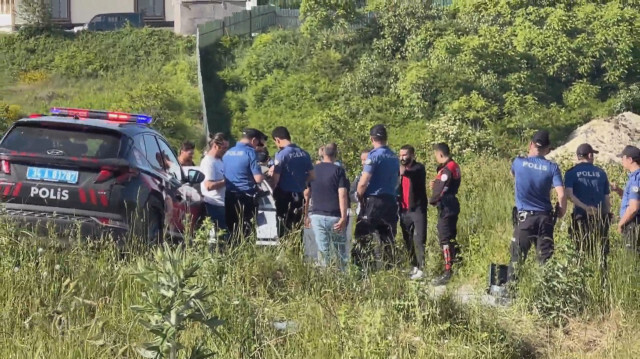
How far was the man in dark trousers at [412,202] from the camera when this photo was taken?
11.4 meters

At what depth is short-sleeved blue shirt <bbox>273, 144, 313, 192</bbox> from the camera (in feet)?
37.0

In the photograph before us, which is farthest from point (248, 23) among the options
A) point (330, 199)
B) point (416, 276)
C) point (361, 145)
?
point (416, 276)

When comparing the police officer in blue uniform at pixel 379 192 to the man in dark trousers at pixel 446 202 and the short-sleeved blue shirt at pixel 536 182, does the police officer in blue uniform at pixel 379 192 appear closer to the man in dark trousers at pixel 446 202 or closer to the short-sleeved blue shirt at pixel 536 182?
the man in dark trousers at pixel 446 202

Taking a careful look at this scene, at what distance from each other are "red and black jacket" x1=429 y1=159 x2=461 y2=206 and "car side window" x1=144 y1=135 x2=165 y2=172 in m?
2.97

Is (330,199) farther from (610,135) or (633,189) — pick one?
(610,135)

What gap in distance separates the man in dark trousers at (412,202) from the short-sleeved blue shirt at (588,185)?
5.93 ft

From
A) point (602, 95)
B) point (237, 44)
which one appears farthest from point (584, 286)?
point (237, 44)

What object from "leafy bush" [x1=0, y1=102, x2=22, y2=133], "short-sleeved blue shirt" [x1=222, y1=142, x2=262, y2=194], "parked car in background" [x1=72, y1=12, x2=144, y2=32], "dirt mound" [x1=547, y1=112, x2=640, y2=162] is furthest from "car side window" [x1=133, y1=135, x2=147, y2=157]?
"parked car in background" [x1=72, y1=12, x2=144, y2=32]

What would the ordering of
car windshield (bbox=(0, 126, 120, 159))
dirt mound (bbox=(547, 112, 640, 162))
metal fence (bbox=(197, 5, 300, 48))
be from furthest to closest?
metal fence (bbox=(197, 5, 300, 48)) → dirt mound (bbox=(547, 112, 640, 162)) → car windshield (bbox=(0, 126, 120, 159))

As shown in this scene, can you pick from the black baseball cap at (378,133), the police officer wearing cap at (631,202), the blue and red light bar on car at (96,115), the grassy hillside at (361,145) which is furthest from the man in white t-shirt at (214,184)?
the police officer wearing cap at (631,202)

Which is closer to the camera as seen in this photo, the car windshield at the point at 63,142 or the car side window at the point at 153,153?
the car windshield at the point at 63,142

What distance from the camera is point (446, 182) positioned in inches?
446

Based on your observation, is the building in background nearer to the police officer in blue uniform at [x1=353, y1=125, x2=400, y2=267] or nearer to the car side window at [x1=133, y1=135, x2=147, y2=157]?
the police officer in blue uniform at [x1=353, y1=125, x2=400, y2=267]

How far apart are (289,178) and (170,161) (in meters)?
1.33
